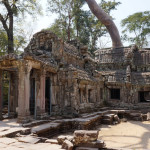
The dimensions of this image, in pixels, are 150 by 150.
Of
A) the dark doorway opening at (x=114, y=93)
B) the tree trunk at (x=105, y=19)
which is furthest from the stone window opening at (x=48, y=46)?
the tree trunk at (x=105, y=19)

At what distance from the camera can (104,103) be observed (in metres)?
15.9

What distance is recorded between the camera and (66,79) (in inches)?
438

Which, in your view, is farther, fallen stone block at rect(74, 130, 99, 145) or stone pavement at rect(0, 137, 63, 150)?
fallen stone block at rect(74, 130, 99, 145)

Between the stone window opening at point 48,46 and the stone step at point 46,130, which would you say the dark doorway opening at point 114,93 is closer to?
the stone window opening at point 48,46

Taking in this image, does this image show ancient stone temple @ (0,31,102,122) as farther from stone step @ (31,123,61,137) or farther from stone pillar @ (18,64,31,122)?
stone step @ (31,123,61,137)

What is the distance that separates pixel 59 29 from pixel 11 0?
913 cm

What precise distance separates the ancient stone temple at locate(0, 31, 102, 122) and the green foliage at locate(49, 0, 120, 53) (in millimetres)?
11928

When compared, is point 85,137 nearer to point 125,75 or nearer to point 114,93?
point 125,75

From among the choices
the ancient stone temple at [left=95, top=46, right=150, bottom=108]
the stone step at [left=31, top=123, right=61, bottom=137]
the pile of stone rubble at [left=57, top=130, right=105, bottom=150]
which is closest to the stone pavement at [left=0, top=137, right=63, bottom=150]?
the pile of stone rubble at [left=57, top=130, right=105, bottom=150]

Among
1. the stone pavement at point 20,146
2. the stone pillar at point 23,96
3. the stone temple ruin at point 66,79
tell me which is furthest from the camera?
the stone temple ruin at point 66,79

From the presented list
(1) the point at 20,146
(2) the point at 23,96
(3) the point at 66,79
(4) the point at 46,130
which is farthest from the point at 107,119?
(1) the point at 20,146

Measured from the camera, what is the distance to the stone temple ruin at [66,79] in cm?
883

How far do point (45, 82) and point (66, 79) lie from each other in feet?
5.39

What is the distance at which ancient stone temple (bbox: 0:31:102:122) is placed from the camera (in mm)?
8477
